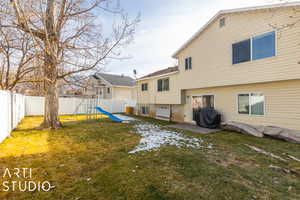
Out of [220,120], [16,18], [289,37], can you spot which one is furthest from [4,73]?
[289,37]

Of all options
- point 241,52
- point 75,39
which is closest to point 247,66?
point 241,52

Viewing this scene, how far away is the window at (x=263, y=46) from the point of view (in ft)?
20.1

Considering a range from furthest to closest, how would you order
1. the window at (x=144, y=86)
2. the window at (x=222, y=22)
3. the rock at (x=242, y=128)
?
the window at (x=144, y=86) → the window at (x=222, y=22) → the rock at (x=242, y=128)

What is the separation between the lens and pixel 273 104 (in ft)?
21.0

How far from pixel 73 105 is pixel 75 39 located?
1018cm

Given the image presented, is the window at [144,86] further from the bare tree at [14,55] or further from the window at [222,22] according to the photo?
the bare tree at [14,55]

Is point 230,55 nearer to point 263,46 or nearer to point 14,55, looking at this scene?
point 263,46

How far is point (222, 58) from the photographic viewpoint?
25.8ft

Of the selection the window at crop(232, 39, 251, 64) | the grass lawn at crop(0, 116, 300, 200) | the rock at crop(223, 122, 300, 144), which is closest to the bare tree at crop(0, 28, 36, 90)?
the grass lawn at crop(0, 116, 300, 200)

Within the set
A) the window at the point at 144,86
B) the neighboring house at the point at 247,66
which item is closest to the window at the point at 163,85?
the neighboring house at the point at 247,66

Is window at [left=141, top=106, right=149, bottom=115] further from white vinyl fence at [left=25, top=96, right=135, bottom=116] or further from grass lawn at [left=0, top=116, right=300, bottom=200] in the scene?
grass lawn at [left=0, top=116, right=300, bottom=200]

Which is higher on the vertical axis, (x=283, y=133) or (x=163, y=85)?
(x=163, y=85)

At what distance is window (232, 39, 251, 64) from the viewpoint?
6836 mm

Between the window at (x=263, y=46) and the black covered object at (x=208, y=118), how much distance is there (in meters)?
3.41
